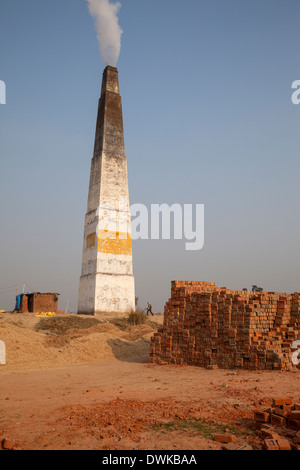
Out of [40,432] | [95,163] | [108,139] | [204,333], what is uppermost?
[108,139]

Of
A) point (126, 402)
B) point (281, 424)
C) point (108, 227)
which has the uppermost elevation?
point (108, 227)

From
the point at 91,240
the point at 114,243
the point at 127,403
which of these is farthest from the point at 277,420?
the point at 91,240

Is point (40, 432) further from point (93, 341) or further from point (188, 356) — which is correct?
point (93, 341)

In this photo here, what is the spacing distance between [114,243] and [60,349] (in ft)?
39.2

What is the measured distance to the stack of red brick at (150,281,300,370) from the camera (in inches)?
369

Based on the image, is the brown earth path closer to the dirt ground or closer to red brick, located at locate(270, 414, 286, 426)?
the dirt ground

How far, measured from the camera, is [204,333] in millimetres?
10414

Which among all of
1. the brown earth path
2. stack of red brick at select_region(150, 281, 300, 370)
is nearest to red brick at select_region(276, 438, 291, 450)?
the brown earth path

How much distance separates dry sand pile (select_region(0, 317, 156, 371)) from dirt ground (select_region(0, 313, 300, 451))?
0.07 meters

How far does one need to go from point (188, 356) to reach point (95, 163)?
17.9 metres

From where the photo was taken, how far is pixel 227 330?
9.88 meters

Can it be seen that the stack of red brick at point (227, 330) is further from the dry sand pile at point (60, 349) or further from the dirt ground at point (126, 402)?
the dry sand pile at point (60, 349)

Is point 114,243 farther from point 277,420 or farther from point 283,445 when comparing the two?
Answer: point 283,445
